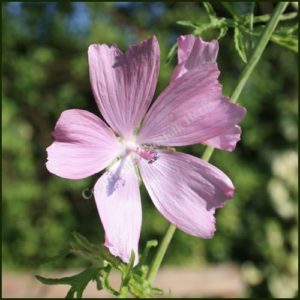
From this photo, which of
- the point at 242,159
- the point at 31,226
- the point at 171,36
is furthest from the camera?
the point at 242,159

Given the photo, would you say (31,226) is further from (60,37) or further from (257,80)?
(257,80)

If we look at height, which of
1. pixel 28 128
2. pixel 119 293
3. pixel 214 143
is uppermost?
pixel 214 143

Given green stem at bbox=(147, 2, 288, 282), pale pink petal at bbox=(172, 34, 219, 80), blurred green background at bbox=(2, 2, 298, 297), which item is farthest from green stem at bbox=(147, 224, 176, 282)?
blurred green background at bbox=(2, 2, 298, 297)

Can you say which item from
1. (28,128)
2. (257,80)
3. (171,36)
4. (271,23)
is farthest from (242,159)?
(271,23)

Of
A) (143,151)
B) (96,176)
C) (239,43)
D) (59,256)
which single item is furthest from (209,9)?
(96,176)

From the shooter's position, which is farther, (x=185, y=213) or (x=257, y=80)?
(x=257, y=80)

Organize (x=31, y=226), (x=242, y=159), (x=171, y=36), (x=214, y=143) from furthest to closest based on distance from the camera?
1. (x=242, y=159)
2. (x=171, y=36)
3. (x=31, y=226)
4. (x=214, y=143)

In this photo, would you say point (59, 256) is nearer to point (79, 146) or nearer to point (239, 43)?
point (79, 146)
